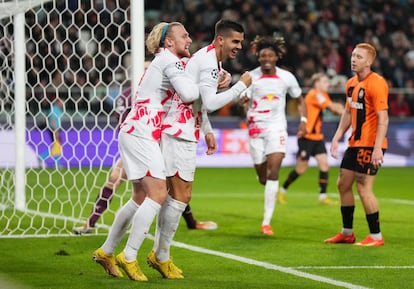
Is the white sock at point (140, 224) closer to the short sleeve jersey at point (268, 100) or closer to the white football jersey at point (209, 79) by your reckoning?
the white football jersey at point (209, 79)

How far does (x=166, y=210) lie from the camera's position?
7879mm

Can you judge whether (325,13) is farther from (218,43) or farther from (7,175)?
(218,43)

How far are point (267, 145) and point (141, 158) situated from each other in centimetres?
399

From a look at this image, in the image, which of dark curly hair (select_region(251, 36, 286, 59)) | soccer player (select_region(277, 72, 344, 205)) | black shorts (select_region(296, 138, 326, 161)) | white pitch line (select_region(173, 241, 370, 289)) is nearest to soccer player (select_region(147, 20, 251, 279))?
white pitch line (select_region(173, 241, 370, 289))

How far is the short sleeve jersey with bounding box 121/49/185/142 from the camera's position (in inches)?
298

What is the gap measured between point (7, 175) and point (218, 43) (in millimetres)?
5927

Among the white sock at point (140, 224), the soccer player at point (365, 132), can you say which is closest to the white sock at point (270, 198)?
the soccer player at point (365, 132)

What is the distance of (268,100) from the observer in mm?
11508

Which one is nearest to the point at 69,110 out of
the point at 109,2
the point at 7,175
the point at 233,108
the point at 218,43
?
the point at 233,108

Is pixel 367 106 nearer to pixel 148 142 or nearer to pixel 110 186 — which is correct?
pixel 110 186

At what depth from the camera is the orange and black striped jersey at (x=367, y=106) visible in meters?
9.73

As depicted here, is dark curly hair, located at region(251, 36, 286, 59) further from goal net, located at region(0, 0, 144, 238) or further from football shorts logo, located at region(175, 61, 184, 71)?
football shorts logo, located at region(175, 61, 184, 71)

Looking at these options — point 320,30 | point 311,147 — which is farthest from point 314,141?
point 320,30

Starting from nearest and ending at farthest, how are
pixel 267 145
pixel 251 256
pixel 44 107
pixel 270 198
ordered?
pixel 251 256 < pixel 270 198 < pixel 267 145 < pixel 44 107
